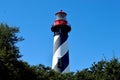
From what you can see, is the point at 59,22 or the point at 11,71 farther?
the point at 59,22

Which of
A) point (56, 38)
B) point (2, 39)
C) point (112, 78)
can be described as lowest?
point (112, 78)

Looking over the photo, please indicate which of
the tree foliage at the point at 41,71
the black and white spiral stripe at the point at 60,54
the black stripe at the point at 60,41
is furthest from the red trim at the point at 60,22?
the tree foliage at the point at 41,71

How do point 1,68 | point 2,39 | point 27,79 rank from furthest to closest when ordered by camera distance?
point 2,39, point 27,79, point 1,68

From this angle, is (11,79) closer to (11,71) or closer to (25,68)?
(11,71)

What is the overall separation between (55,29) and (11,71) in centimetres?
2118

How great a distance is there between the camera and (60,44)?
55.6 m

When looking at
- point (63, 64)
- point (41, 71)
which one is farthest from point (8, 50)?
point (63, 64)

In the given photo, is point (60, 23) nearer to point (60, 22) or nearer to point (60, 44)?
point (60, 22)

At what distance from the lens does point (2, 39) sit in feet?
155

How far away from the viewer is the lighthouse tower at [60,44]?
54.5 metres

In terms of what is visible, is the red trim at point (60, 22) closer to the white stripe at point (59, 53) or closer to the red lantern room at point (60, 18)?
the red lantern room at point (60, 18)

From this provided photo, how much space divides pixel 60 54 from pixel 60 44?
1.29 metres

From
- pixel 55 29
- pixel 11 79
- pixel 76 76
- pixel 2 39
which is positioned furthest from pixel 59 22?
pixel 11 79

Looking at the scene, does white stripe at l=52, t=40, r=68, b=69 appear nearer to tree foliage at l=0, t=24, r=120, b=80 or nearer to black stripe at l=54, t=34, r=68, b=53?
black stripe at l=54, t=34, r=68, b=53
